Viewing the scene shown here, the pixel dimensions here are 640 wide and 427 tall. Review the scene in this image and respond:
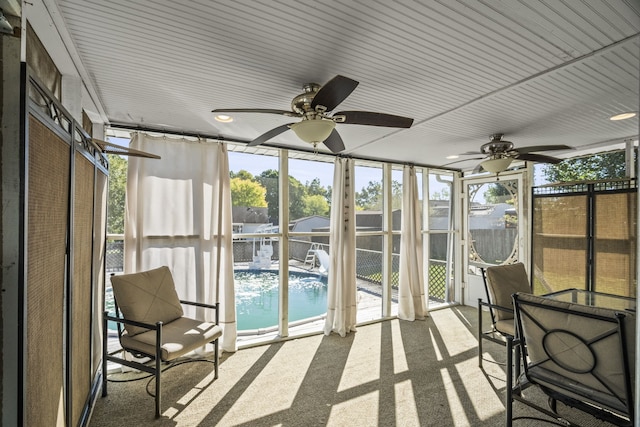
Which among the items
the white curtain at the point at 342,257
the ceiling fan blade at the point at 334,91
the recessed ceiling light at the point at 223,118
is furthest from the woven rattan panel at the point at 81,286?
the white curtain at the point at 342,257

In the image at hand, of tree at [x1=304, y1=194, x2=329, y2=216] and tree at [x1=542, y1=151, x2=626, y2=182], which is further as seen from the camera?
tree at [x1=304, y1=194, x2=329, y2=216]

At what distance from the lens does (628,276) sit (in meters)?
3.40

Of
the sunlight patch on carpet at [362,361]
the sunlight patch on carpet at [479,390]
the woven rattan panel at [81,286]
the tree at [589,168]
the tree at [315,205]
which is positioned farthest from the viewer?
the tree at [315,205]

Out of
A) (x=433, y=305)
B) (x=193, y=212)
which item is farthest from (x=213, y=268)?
(x=433, y=305)

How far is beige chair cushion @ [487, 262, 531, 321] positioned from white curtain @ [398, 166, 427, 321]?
1534 millimetres

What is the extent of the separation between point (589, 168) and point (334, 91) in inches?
159

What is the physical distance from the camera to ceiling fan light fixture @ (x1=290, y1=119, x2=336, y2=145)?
1.88m

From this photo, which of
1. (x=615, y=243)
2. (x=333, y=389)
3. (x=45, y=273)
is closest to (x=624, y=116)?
(x=615, y=243)

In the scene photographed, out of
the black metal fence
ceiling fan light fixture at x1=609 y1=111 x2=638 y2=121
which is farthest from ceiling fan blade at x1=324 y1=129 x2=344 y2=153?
ceiling fan light fixture at x1=609 y1=111 x2=638 y2=121

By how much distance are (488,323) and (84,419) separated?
4571 millimetres

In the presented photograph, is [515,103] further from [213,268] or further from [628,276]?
[213,268]

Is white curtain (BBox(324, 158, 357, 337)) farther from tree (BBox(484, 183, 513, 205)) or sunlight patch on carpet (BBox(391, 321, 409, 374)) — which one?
tree (BBox(484, 183, 513, 205))

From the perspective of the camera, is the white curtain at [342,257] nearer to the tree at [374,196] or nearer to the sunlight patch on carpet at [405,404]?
the tree at [374,196]

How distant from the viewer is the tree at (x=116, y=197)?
303 centimetres
